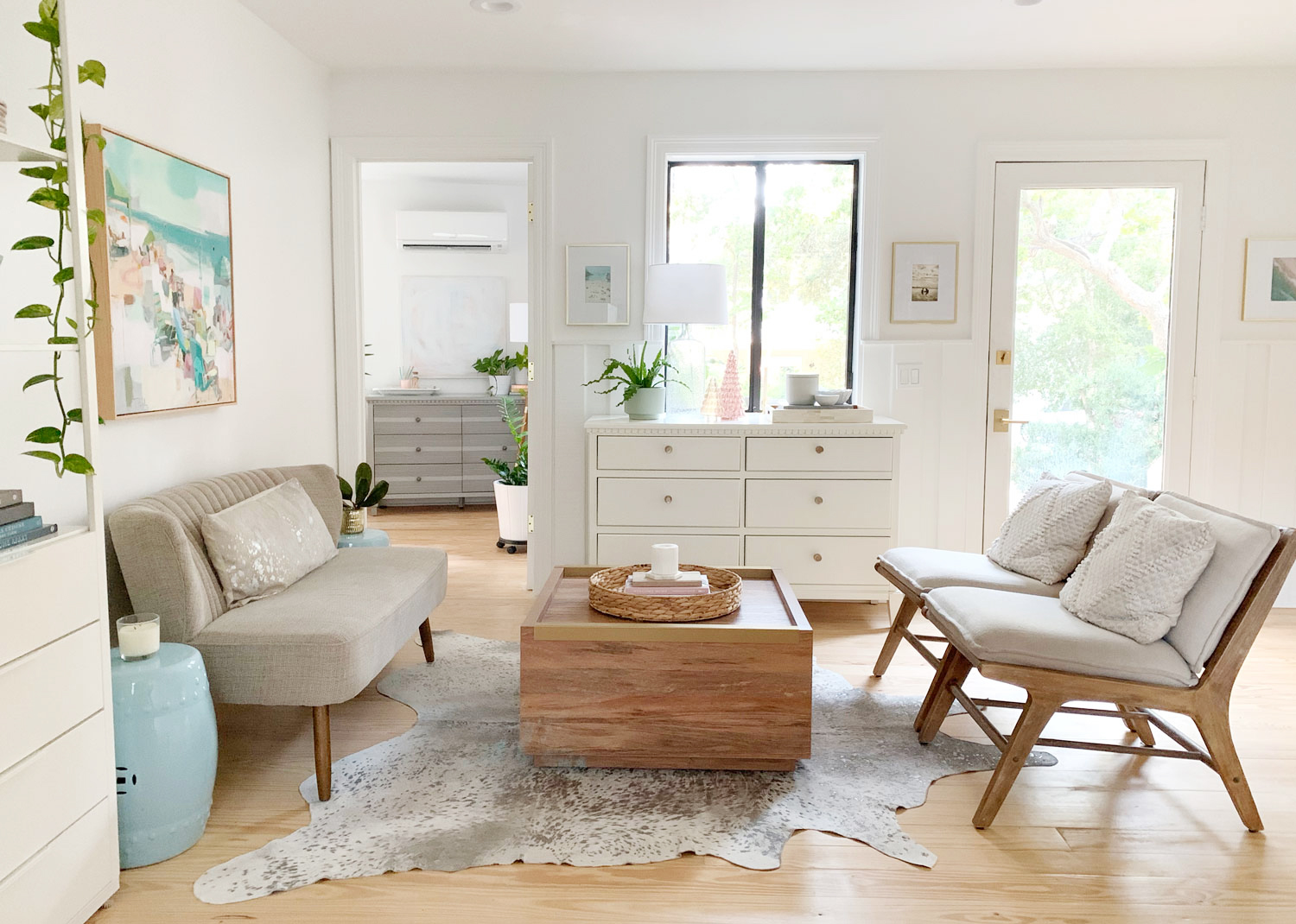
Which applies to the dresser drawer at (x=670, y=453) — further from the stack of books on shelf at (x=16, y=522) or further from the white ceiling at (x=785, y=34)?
the stack of books on shelf at (x=16, y=522)

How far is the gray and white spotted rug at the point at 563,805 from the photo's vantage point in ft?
6.97

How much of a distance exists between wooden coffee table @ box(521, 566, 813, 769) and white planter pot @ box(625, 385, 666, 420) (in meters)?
1.70

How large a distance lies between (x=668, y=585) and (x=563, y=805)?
2.19ft

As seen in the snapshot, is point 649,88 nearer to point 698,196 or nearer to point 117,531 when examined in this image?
point 698,196

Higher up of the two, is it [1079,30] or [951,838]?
[1079,30]

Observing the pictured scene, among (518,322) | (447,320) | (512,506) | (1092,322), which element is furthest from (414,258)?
(1092,322)

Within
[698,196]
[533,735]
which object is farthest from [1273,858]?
[698,196]

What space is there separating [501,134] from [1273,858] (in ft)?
12.6

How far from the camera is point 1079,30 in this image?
3668 mm

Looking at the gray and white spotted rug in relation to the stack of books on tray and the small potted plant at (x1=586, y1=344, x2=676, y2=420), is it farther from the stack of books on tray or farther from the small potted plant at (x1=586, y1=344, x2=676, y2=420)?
the small potted plant at (x1=586, y1=344, x2=676, y2=420)

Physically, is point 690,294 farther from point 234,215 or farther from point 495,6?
point 234,215

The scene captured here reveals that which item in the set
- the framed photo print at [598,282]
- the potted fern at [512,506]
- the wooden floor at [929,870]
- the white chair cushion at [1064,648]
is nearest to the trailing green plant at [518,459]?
the potted fern at [512,506]

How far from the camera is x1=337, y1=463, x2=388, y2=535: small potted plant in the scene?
3.71 meters

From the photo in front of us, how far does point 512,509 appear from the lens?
529 cm
